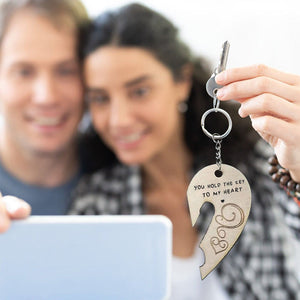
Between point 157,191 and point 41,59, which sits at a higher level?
point 41,59

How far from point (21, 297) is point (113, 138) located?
634 mm

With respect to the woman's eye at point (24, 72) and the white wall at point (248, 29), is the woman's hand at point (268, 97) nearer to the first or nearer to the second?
the woman's eye at point (24, 72)

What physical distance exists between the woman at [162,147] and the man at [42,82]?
0.06m

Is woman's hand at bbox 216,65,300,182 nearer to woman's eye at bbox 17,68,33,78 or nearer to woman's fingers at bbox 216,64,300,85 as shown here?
woman's fingers at bbox 216,64,300,85

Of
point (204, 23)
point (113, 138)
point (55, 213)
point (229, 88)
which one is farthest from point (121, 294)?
point (204, 23)

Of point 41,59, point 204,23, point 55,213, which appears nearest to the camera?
point 41,59

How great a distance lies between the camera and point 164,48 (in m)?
1.07

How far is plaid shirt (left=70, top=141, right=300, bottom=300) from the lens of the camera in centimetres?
103

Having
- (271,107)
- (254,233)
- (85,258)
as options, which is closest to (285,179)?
(271,107)

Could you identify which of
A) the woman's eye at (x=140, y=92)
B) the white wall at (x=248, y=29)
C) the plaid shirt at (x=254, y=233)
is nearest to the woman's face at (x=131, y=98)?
the woman's eye at (x=140, y=92)

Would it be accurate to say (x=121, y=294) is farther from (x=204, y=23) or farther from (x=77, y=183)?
(x=204, y=23)

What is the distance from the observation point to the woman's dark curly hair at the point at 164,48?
1026 mm

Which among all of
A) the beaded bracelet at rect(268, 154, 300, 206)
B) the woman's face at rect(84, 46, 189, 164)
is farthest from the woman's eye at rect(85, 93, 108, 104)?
the beaded bracelet at rect(268, 154, 300, 206)

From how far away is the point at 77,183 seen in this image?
121 cm
